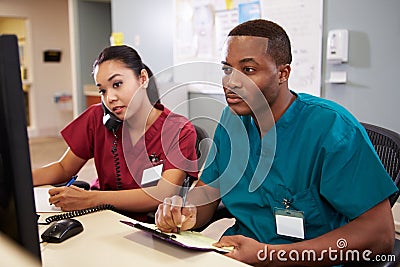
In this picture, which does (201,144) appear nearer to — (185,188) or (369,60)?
(185,188)

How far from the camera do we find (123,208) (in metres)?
1.44

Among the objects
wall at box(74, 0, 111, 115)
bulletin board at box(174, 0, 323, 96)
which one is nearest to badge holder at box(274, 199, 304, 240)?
bulletin board at box(174, 0, 323, 96)

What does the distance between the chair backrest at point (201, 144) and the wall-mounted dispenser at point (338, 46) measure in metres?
1.72

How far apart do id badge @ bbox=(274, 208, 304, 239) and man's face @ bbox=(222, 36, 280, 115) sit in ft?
0.92

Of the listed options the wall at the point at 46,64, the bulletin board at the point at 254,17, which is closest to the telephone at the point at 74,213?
the bulletin board at the point at 254,17

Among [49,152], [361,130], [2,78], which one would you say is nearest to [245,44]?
[361,130]

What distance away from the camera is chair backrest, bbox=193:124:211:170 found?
1.45 metres

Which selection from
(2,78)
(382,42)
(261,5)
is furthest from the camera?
(261,5)

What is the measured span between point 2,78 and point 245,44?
0.70 meters

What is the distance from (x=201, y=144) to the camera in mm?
1505

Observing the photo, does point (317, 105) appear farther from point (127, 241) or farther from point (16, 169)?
point (16, 169)

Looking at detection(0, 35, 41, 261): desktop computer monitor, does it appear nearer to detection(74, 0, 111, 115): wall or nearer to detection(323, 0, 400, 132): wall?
detection(323, 0, 400, 132): wall

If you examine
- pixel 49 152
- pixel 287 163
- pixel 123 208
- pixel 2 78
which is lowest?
pixel 49 152

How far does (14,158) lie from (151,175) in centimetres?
89
